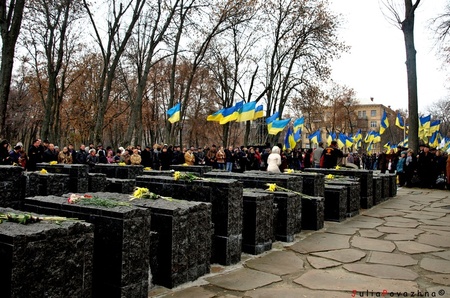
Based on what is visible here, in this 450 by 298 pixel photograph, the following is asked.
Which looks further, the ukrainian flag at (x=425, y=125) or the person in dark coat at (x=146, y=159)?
the ukrainian flag at (x=425, y=125)

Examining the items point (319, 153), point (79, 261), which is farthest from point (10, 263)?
point (319, 153)

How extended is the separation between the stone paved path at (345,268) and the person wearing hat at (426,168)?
9442 mm

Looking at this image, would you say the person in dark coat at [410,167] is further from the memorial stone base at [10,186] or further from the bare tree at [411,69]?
the memorial stone base at [10,186]

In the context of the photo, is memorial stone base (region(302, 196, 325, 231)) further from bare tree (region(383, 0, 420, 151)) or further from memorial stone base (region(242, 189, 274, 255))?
bare tree (region(383, 0, 420, 151))

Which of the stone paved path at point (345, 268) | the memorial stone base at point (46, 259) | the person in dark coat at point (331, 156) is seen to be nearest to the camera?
the memorial stone base at point (46, 259)

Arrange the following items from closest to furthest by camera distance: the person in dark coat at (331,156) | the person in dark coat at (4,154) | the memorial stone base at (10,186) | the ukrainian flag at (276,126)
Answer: the memorial stone base at (10,186) < the person in dark coat at (4,154) < the person in dark coat at (331,156) < the ukrainian flag at (276,126)

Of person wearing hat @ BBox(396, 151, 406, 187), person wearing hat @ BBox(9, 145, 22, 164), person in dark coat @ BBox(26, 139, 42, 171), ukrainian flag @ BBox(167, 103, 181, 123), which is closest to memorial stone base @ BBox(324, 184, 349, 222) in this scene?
person wearing hat @ BBox(396, 151, 406, 187)

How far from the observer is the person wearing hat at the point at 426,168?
1623 centimetres

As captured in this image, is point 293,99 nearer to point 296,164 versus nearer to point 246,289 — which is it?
point 296,164

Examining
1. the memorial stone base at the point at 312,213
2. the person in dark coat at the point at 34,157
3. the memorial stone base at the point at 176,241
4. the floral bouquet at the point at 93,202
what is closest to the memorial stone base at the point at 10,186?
the floral bouquet at the point at 93,202

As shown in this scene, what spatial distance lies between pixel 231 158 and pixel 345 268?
16.6m

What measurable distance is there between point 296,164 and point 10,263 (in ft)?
74.4

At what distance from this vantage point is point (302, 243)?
20.6ft

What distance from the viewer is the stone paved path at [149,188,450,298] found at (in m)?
4.07
